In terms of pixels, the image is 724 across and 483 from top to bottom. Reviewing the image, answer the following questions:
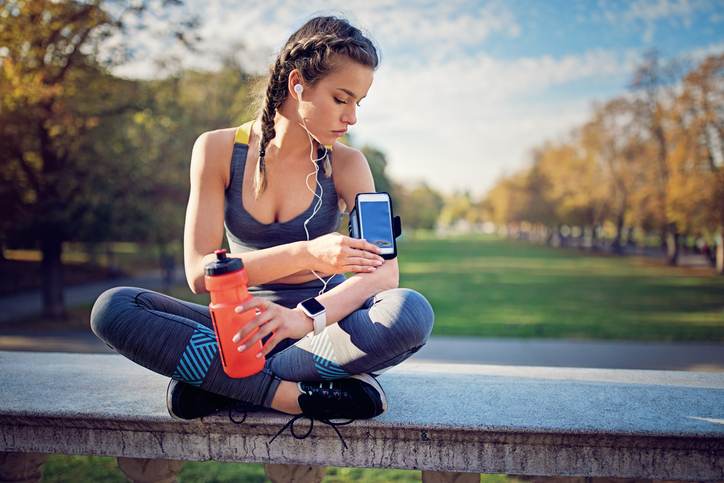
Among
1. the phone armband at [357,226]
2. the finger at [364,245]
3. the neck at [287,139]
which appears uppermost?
the neck at [287,139]

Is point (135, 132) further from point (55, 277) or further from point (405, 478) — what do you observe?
point (405, 478)

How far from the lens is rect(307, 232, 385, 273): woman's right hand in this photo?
190 centimetres

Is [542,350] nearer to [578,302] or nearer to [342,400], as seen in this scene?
[578,302]

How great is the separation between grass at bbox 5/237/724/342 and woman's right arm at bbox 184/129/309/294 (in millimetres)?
10000

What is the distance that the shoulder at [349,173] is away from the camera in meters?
2.45

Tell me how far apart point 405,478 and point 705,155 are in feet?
73.4

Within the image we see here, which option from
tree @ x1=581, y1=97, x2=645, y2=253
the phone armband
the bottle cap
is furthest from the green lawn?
the bottle cap

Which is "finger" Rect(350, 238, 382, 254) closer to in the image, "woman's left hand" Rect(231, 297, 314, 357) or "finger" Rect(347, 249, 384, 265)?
"finger" Rect(347, 249, 384, 265)

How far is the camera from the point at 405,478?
383 cm

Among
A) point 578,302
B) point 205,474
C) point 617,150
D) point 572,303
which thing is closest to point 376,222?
point 205,474

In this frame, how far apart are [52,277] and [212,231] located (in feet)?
45.8

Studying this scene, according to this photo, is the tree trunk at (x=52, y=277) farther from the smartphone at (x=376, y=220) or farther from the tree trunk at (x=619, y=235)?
the tree trunk at (x=619, y=235)

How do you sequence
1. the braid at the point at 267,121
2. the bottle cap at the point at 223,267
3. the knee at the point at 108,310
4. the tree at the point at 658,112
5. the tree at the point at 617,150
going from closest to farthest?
the bottle cap at the point at 223,267
the knee at the point at 108,310
the braid at the point at 267,121
the tree at the point at 658,112
the tree at the point at 617,150

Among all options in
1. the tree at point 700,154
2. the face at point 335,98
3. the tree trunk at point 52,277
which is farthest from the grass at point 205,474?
the tree at point 700,154
